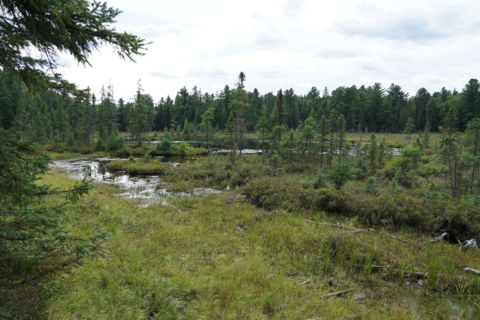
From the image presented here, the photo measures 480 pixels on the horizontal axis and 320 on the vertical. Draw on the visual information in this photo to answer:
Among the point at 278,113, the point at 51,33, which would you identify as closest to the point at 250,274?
the point at 51,33

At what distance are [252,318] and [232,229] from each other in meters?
5.65

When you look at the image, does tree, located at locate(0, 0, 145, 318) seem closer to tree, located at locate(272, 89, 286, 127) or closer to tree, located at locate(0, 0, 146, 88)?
tree, located at locate(0, 0, 146, 88)

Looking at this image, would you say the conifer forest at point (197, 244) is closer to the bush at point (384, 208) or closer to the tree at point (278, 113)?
the bush at point (384, 208)

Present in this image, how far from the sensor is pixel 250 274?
249 inches

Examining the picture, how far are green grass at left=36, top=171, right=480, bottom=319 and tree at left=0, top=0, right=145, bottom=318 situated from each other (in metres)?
0.40

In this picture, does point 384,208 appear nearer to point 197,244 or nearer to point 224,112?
point 197,244

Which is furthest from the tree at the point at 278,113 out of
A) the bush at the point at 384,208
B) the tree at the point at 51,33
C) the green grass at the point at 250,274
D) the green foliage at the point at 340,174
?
the tree at the point at 51,33

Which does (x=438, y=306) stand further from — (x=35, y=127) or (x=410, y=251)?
(x=35, y=127)

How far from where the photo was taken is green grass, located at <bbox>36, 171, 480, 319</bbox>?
15.7 ft

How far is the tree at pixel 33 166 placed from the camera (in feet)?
8.98

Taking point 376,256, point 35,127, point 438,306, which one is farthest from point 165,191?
point 35,127

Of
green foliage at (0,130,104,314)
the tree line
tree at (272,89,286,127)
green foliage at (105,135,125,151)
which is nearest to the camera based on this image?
green foliage at (0,130,104,314)

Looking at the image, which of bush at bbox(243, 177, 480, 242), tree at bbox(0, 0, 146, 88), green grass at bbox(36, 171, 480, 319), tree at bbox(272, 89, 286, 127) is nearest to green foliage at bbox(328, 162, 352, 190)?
bush at bbox(243, 177, 480, 242)

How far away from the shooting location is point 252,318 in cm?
469
